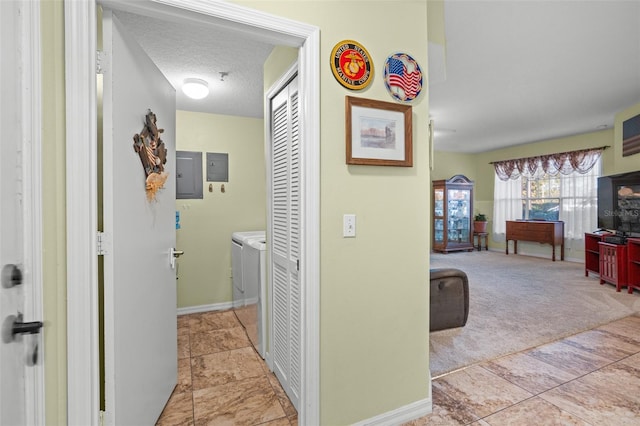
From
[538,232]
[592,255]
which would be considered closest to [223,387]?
[592,255]

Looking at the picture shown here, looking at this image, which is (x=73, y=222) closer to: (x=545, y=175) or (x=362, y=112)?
(x=362, y=112)

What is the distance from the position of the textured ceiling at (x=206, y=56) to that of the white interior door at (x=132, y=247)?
56cm

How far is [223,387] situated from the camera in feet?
6.69

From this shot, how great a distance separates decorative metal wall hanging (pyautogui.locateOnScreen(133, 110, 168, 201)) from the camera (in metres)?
1.46

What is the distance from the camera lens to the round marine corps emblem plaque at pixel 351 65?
1439 millimetres

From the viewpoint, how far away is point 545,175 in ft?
21.9

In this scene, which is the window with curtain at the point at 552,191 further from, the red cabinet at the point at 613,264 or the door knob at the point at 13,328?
the door knob at the point at 13,328

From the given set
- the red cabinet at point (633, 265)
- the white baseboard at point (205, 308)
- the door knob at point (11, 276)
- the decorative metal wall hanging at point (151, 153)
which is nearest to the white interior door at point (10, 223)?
the door knob at point (11, 276)

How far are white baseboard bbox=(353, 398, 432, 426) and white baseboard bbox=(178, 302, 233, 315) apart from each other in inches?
101

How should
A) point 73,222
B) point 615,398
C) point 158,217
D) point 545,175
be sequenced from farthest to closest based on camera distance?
point 545,175
point 615,398
point 158,217
point 73,222

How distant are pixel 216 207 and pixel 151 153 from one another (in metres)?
2.23

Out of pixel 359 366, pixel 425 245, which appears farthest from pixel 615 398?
pixel 359 366

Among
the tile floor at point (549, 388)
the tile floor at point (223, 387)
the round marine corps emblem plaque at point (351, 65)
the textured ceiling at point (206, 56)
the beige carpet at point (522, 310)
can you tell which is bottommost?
the tile floor at point (223, 387)

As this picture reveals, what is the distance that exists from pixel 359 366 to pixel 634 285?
14.7 ft
